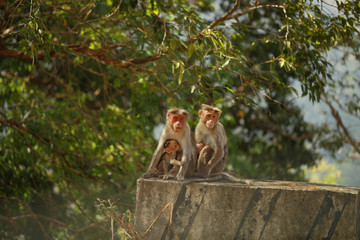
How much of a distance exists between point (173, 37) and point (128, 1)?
2.03 feet

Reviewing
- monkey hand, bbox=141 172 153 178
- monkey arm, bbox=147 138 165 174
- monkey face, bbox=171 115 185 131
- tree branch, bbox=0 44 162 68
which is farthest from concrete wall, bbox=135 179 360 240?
tree branch, bbox=0 44 162 68

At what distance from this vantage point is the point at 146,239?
184 inches

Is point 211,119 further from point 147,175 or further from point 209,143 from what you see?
point 147,175

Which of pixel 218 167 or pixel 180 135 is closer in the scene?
pixel 180 135

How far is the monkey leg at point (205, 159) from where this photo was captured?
486 cm

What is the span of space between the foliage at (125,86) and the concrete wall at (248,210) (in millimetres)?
1043

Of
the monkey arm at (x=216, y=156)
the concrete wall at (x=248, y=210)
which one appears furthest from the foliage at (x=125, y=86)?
the concrete wall at (x=248, y=210)

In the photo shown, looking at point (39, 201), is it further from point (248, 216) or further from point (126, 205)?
point (248, 216)

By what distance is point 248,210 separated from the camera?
14.0 ft

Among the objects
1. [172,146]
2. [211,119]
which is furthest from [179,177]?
[211,119]

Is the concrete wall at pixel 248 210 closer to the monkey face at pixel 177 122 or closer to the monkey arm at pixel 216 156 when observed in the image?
the monkey arm at pixel 216 156

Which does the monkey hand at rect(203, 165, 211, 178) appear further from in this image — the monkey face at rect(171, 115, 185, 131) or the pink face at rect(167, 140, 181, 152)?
the monkey face at rect(171, 115, 185, 131)

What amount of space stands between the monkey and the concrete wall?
0.36 meters

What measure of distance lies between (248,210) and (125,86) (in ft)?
17.8
